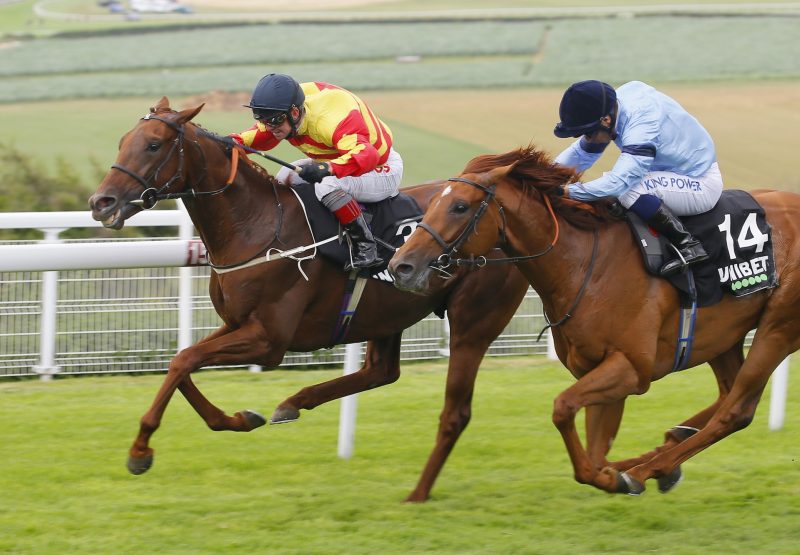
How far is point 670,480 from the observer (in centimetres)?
512

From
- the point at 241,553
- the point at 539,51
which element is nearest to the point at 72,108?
the point at 539,51

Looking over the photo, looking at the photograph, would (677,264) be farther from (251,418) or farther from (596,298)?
(251,418)

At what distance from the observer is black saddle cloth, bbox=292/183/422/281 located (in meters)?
5.35

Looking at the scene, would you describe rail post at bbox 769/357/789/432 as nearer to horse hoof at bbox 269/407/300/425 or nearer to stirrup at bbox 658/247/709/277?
stirrup at bbox 658/247/709/277

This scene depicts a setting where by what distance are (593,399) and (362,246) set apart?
4.56 feet

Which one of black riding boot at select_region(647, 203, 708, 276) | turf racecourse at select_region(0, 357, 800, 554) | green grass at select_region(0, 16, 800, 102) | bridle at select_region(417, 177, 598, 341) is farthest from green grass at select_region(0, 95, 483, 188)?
bridle at select_region(417, 177, 598, 341)

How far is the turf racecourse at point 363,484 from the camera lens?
14.6 feet

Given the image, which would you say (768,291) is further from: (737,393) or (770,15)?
(770,15)

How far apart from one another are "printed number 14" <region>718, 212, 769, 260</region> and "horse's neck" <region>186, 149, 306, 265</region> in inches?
76.5

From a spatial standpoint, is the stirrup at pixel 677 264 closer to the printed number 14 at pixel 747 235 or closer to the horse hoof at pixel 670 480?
the printed number 14 at pixel 747 235

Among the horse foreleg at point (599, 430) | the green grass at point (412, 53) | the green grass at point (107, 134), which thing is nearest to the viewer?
the horse foreleg at point (599, 430)

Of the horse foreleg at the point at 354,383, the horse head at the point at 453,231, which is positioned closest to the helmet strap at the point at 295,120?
the horse head at the point at 453,231

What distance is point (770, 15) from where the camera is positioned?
120 feet

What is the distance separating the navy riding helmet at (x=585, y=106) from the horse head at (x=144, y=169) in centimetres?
153
